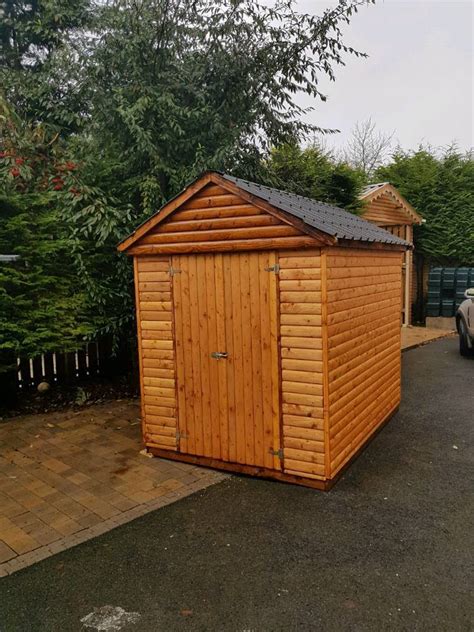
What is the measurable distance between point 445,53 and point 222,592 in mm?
20154

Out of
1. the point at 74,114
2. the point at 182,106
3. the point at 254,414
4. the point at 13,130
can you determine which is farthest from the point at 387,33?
the point at 254,414

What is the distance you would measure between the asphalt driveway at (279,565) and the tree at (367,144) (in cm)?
3076

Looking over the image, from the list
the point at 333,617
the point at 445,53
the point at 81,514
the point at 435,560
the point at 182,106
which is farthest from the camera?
the point at 445,53

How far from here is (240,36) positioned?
7.06 m

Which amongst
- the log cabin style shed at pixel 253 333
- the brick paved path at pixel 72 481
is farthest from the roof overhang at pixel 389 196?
the brick paved path at pixel 72 481

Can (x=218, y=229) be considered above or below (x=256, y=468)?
above

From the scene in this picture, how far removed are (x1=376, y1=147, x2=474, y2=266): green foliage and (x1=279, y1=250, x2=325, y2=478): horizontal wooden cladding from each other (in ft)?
38.9

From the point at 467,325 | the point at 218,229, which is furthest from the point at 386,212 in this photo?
the point at 218,229

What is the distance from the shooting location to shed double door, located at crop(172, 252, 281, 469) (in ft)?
13.8

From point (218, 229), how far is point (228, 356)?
116 cm

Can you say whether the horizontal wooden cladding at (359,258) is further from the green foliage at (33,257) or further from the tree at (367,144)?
the tree at (367,144)

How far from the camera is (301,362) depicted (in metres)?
4.05

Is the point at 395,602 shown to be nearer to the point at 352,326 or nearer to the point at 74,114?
the point at 352,326

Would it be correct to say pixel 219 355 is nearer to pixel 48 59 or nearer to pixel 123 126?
pixel 123 126
